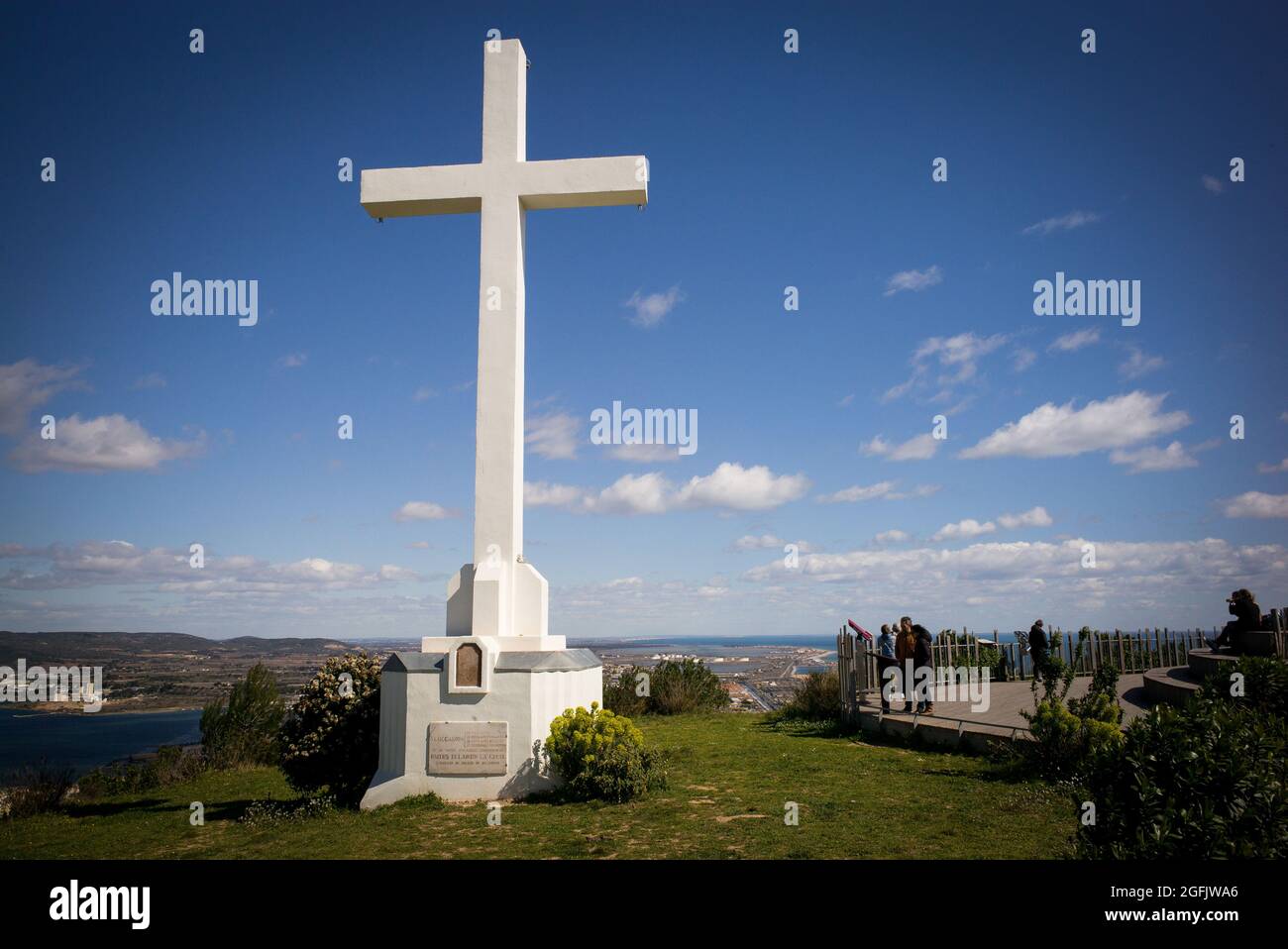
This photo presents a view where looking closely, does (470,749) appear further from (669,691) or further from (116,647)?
(116,647)

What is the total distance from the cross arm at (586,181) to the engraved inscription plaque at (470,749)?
7.43 meters

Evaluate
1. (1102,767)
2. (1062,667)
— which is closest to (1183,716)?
(1102,767)

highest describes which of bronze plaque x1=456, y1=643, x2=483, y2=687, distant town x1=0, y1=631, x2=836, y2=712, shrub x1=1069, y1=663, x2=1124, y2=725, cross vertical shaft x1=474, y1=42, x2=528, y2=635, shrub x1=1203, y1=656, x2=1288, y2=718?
cross vertical shaft x1=474, y1=42, x2=528, y2=635

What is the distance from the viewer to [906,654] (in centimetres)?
1516

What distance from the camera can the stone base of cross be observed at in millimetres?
10188

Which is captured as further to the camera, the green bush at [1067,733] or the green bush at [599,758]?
the green bush at [1067,733]

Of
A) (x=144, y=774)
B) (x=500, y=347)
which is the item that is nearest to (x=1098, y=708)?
(x=500, y=347)

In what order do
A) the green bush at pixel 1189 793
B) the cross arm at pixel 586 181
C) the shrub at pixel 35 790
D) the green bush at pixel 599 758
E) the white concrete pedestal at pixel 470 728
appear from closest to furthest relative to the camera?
the green bush at pixel 1189 793 → the green bush at pixel 599 758 → the white concrete pedestal at pixel 470 728 → the cross arm at pixel 586 181 → the shrub at pixel 35 790

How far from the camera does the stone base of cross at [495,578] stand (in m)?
10.2

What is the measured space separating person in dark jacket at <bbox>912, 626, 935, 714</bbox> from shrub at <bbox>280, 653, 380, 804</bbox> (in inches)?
366

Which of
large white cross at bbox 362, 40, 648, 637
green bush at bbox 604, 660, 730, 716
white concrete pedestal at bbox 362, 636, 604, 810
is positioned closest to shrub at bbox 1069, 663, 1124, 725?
white concrete pedestal at bbox 362, 636, 604, 810

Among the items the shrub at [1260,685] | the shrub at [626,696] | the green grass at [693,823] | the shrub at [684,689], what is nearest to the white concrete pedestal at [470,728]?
the green grass at [693,823]

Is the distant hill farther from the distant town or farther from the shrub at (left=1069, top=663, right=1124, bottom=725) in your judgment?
the shrub at (left=1069, top=663, right=1124, bottom=725)

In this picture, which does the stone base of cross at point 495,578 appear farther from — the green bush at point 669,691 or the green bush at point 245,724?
the green bush at point 669,691
